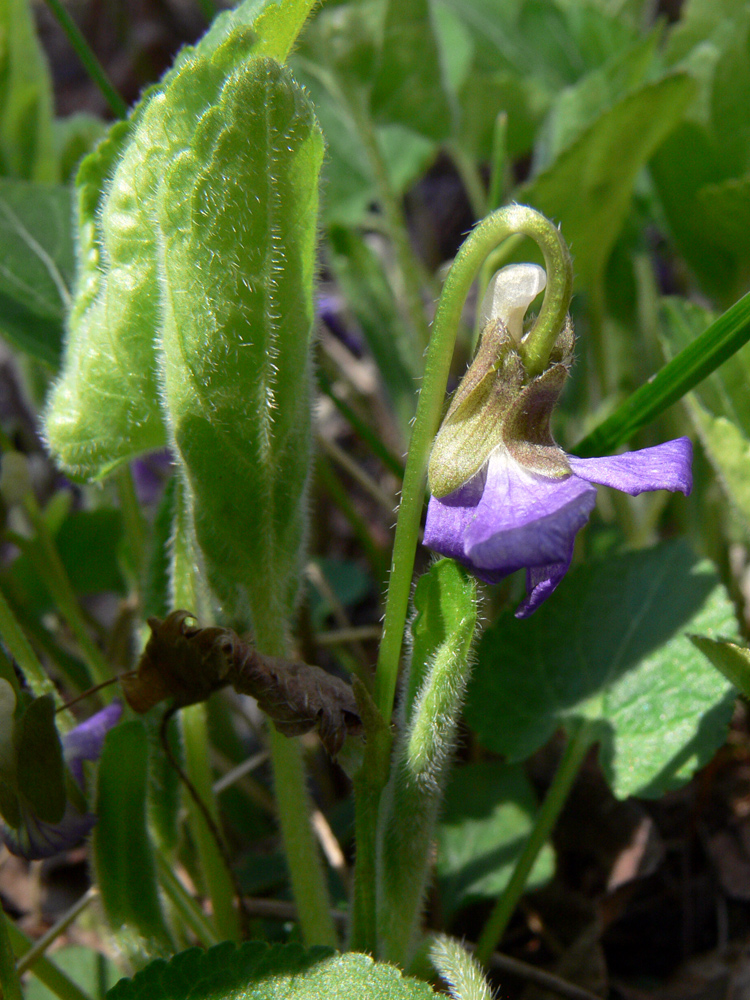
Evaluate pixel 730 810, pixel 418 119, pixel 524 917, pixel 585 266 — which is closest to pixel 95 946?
pixel 524 917

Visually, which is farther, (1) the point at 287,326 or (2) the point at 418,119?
(2) the point at 418,119

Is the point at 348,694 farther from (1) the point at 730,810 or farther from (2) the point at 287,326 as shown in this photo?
(1) the point at 730,810

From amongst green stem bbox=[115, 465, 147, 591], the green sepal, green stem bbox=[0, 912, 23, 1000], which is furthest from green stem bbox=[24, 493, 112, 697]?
the green sepal

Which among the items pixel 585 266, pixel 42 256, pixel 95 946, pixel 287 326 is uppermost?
pixel 42 256

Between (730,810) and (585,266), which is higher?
(585,266)

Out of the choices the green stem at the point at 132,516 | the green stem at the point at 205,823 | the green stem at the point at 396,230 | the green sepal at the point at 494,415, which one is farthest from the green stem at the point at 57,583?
the green stem at the point at 396,230

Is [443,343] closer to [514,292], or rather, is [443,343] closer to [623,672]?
[514,292]

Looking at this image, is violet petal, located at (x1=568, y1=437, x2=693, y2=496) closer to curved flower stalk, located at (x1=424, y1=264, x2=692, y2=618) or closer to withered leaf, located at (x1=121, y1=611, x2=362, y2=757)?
curved flower stalk, located at (x1=424, y1=264, x2=692, y2=618)
